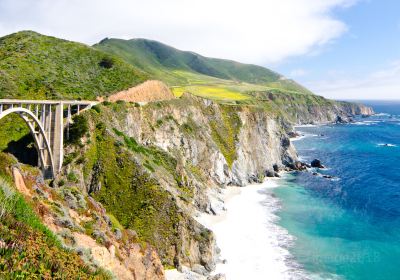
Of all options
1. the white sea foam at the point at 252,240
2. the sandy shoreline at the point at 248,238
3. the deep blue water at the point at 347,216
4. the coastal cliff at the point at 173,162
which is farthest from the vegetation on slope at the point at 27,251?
the deep blue water at the point at 347,216

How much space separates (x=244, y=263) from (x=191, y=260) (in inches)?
311

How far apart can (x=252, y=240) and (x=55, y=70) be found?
54.6 meters

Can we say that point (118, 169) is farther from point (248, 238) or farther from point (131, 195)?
point (248, 238)

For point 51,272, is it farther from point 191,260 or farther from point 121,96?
point 121,96

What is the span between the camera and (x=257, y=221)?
64312 mm

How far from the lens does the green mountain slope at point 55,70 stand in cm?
6500

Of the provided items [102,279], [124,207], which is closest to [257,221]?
[124,207]

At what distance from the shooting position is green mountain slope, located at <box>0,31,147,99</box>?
213 ft

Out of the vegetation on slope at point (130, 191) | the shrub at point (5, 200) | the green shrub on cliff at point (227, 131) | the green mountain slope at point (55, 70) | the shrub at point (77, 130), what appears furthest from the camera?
the green shrub on cliff at point (227, 131)

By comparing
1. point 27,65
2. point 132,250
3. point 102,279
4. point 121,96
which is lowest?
point 132,250

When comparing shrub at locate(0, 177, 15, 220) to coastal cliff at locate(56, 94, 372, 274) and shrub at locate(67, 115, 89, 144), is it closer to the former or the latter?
coastal cliff at locate(56, 94, 372, 274)

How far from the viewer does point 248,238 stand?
5697cm

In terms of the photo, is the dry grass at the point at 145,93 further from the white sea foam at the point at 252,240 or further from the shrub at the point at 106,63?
the white sea foam at the point at 252,240

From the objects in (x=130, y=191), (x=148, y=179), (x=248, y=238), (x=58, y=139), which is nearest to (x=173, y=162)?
(x=148, y=179)
